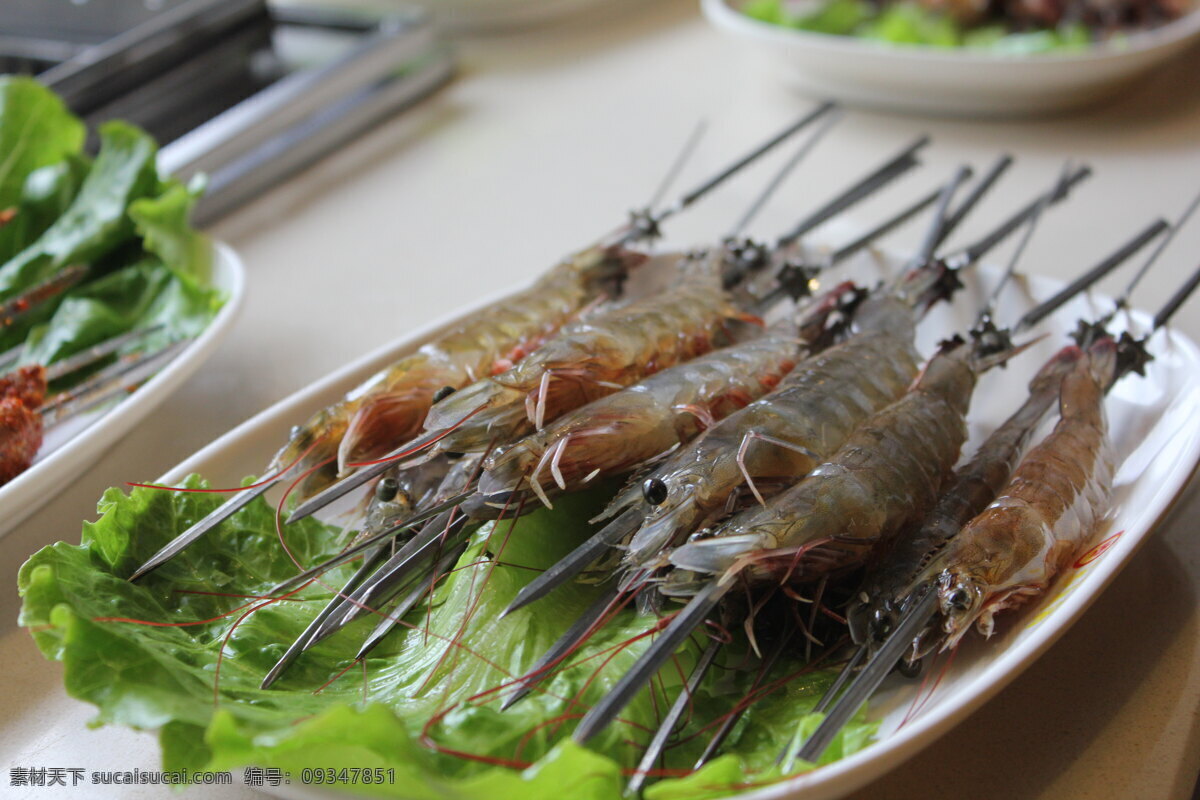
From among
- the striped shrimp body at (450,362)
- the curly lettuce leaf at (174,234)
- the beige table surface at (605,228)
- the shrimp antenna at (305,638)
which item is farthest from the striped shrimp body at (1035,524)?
the curly lettuce leaf at (174,234)

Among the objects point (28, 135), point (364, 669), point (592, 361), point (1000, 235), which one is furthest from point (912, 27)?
point (364, 669)

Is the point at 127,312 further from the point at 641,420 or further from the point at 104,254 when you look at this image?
the point at 641,420

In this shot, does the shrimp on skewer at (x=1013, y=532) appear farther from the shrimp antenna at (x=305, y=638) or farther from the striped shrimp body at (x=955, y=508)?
the shrimp antenna at (x=305, y=638)

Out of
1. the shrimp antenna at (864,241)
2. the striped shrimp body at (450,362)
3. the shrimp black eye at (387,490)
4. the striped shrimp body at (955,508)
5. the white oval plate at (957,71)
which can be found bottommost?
the striped shrimp body at (955,508)

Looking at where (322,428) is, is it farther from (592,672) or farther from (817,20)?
(817,20)

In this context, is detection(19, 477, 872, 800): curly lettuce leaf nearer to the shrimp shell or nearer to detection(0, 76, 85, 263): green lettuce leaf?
the shrimp shell

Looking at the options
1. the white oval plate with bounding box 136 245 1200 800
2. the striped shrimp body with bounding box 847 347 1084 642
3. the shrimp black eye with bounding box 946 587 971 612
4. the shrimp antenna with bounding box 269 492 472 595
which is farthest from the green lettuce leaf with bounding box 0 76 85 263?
the shrimp black eye with bounding box 946 587 971 612
